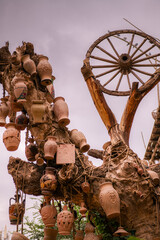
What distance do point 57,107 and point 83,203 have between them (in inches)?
50.1

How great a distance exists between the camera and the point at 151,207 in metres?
3.69

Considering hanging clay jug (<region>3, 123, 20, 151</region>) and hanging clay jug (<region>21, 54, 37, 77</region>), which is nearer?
hanging clay jug (<region>3, 123, 20, 151</region>)

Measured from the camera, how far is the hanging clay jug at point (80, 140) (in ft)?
12.5

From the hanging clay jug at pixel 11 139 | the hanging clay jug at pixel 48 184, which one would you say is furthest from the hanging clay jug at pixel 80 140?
the hanging clay jug at pixel 11 139

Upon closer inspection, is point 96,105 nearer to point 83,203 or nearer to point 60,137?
point 60,137

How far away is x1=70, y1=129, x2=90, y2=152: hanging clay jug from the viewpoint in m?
3.80

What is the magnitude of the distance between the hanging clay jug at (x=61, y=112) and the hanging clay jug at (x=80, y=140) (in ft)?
0.86

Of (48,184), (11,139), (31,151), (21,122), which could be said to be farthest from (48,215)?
(21,122)

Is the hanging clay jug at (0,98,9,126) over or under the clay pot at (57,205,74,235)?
over

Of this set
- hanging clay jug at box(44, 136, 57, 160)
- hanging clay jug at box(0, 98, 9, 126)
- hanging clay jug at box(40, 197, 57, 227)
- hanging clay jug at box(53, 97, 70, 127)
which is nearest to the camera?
hanging clay jug at box(40, 197, 57, 227)

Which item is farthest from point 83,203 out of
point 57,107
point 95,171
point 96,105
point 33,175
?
point 96,105

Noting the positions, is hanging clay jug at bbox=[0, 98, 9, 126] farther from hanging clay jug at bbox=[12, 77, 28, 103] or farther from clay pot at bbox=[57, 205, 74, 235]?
clay pot at bbox=[57, 205, 74, 235]

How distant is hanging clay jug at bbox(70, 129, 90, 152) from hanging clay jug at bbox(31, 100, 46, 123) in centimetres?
54

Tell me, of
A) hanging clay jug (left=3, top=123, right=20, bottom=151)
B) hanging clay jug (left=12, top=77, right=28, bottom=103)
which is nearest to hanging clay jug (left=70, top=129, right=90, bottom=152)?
hanging clay jug (left=3, top=123, right=20, bottom=151)
